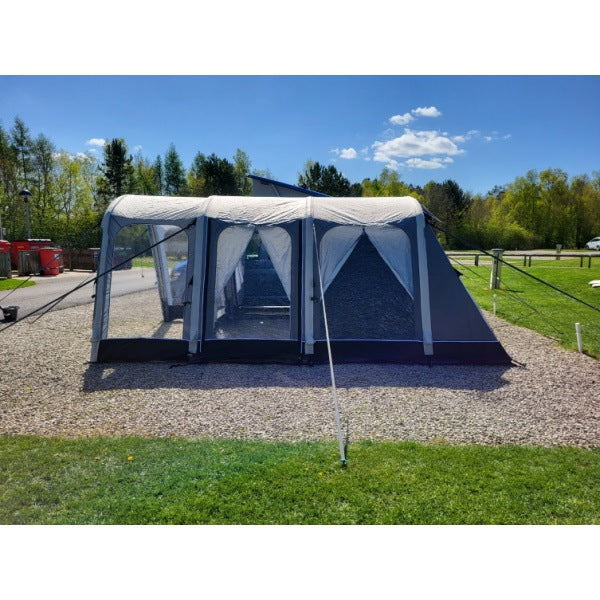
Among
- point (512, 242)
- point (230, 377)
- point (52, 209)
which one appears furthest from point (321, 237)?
point (512, 242)

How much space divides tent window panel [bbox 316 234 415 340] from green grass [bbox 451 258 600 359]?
68.7 inches

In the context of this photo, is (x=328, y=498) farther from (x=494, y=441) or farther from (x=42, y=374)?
(x=42, y=374)

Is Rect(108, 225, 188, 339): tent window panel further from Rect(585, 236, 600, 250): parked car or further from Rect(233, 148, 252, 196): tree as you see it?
Rect(585, 236, 600, 250): parked car

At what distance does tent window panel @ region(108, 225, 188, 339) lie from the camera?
20.0 feet

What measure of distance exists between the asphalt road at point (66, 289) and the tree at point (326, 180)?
25.0 m

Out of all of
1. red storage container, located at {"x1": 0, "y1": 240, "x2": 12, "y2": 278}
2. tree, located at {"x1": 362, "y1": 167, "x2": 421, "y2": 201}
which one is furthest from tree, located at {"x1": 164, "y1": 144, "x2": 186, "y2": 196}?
red storage container, located at {"x1": 0, "y1": 240, "x2": 12, "y2": 278}

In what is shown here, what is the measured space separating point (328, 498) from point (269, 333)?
335cm

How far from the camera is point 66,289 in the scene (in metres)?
13.7

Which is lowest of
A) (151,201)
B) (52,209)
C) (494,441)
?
(494,441)

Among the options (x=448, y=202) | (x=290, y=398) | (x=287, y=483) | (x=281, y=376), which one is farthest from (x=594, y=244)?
(x=287, y=483)

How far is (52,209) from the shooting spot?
2988 cm

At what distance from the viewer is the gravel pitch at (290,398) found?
4.02 m

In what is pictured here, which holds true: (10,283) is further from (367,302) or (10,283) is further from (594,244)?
(594,244)

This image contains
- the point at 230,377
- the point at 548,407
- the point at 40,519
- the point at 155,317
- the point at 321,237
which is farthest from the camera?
the point at 155,317
